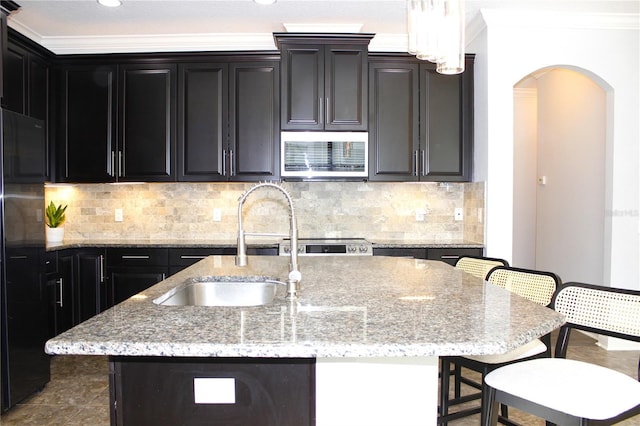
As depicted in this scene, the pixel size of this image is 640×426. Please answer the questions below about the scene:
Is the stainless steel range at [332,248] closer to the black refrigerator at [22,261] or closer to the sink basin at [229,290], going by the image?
the black refrigerator at [22,261]

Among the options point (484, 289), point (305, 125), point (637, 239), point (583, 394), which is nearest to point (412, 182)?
point (305, 125)

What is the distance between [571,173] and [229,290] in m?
4.12

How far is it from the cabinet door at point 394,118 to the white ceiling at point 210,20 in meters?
0.38

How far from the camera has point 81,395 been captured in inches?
113

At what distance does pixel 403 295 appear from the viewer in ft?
4.90

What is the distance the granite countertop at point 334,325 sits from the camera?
975mm

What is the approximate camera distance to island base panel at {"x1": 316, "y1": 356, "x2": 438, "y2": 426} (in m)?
1.25

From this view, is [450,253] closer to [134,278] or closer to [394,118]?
[394,118]

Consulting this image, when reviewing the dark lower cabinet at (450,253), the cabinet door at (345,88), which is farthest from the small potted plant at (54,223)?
the dark lower cabinet at (450,253)

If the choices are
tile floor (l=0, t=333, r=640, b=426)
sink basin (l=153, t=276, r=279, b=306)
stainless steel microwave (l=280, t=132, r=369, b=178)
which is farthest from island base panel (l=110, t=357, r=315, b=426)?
stainless steel microwave (l=280, t=132, r=369, b=178)

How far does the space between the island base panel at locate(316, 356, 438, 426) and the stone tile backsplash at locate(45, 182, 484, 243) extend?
3.03 meters

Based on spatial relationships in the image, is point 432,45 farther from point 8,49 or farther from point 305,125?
point 8,49

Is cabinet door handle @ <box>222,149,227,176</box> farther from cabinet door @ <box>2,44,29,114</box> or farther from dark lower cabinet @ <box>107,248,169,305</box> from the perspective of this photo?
cabinet door @ <box>2,44,29,114</box>

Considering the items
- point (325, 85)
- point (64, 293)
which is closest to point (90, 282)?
point (64, 293)
